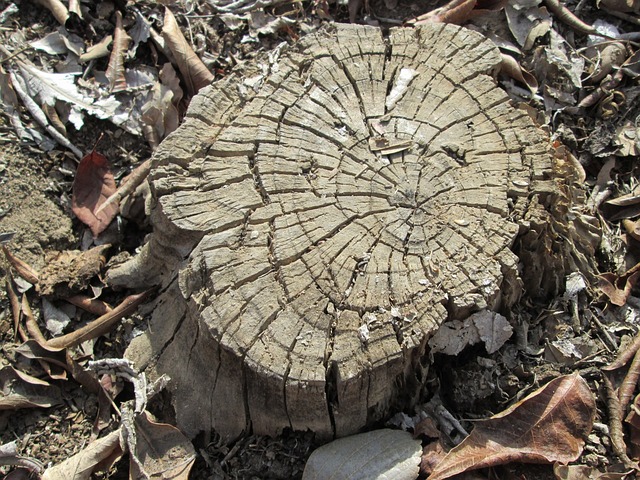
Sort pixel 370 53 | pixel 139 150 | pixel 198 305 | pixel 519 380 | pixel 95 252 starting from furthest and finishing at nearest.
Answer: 1. pixel 139 150
2. pixel 95 252
3. pixel 370 53
4. pixel 519 380
5. pixel 198 305

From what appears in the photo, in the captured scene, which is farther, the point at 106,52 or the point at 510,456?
the point at 106,52

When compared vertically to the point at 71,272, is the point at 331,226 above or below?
above

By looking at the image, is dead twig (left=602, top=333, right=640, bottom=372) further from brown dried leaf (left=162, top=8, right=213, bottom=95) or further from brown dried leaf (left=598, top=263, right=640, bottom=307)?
brown dried leaf (left=162, top=8, right=213, bottom=95)

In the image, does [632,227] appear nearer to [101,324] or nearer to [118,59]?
[101,324]

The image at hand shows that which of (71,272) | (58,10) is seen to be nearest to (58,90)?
(58,10)

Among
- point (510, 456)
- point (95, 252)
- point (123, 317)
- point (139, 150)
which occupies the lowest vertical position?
point (510, 456)

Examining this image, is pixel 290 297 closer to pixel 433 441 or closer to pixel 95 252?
pixel 433 441

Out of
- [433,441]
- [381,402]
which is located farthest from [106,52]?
[433,441]

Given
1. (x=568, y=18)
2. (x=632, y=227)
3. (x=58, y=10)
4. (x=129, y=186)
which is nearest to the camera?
(x=632, y=227)
